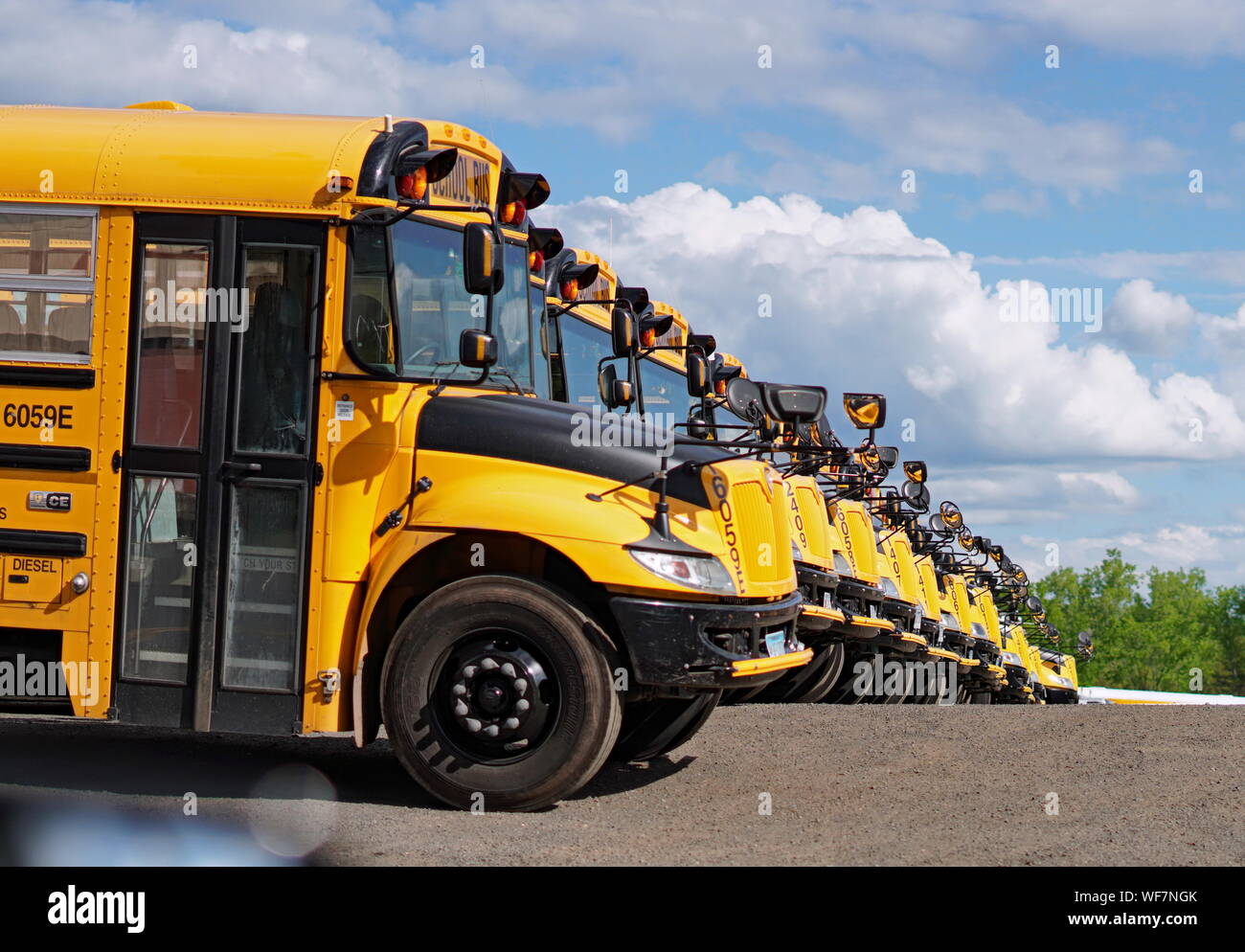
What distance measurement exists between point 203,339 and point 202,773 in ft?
7.71

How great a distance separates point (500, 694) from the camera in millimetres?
6797

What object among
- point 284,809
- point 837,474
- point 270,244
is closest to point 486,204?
point 270,244

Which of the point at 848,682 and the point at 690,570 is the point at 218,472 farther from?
the point at 848,682

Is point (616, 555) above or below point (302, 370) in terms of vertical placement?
below

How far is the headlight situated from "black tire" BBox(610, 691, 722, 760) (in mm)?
1656

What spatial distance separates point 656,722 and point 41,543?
3.28m

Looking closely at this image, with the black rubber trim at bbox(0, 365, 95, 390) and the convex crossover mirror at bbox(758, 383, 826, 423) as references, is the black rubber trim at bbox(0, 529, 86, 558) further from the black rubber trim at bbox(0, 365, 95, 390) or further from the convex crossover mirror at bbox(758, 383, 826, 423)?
the convex crossover mirror at bbox(758, 383, 826, 423)

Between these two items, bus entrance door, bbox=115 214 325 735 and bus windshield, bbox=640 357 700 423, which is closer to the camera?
bus entrance door, bbox=115 214 325 735

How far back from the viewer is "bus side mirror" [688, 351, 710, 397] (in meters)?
13.4

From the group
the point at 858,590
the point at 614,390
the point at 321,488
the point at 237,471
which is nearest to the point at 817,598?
the point at 858,590

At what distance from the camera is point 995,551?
2544 centimetres

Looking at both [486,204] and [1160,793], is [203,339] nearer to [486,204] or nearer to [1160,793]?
[486,204]

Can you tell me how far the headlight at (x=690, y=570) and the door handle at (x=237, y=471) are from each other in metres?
1.77

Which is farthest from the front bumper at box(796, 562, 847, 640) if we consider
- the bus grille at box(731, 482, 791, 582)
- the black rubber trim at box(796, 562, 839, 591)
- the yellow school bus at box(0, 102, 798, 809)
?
the yellow school bus at box(0, 102, 798, 809)
